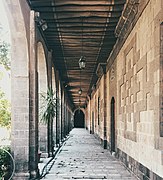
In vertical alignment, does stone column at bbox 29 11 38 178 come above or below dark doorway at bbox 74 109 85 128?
above

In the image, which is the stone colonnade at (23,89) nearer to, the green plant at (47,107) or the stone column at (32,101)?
the stone column at (32,101)

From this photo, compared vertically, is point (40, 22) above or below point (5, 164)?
above

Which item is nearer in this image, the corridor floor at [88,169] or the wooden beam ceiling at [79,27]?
the wooden beam ceiling at [79,27]

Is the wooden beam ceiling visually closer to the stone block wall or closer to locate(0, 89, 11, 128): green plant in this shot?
the stone block wall

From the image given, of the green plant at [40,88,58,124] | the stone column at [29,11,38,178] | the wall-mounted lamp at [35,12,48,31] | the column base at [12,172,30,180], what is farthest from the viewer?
the green plant at [40,88,58,124]

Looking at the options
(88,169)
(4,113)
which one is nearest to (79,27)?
(88,169)

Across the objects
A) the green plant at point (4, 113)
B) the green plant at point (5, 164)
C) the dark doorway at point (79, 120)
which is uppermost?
the green plant at point (4, 113)

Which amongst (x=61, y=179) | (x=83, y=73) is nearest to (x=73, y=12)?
(x=61, y=179)

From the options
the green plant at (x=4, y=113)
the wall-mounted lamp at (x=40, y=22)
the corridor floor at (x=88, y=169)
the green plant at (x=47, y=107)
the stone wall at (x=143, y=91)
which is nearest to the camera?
the stone wall at (x=143, y=91)

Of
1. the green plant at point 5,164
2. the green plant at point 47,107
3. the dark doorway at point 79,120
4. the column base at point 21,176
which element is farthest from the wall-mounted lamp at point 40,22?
the dark doorway at point 79,120

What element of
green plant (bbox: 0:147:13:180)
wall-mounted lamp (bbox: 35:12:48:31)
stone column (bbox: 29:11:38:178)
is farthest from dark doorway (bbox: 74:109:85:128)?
green plant (bbox: 0:147:13:180)

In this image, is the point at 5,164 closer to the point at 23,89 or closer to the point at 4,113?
the point at 23,89

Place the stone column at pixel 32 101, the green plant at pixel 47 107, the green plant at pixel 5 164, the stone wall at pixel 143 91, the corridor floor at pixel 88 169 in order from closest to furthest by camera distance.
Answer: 1. the stone wall at pixel 143 91
2. the green plant at pixel 5 164
3. the stone column at pixel 32 101
4. the corridor floor at pixel 88 169
5. the green plant at pixel 47 107

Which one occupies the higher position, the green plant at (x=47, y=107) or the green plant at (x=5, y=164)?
the green plant at (x=47, y=107)
